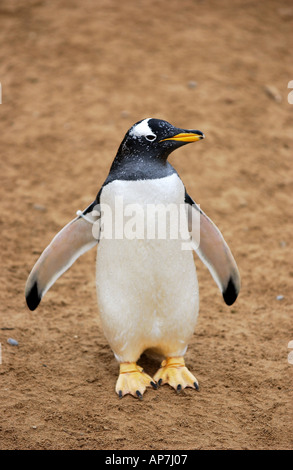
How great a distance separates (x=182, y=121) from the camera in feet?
20.7

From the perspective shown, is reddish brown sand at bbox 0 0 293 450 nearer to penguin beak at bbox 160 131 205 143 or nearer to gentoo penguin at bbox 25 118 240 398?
gentoo penguin at bbox 25 118 240 398

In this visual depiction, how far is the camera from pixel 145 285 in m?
2.95

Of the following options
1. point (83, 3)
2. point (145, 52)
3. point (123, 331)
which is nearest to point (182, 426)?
point (123, 331)

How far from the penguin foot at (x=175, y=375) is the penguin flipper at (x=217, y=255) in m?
0.43

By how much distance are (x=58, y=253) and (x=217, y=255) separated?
84 centimetres

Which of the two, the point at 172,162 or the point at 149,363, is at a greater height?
the point at 172,162

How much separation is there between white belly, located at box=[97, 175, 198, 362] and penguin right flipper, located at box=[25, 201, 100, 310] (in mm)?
174

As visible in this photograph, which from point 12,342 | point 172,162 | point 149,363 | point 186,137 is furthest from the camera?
point 172,162

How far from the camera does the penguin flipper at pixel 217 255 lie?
3.18 m

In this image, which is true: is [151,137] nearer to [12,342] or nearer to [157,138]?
[157,138]

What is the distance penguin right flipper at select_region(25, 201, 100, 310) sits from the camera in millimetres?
3139

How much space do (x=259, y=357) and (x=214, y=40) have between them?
5222 millimetres

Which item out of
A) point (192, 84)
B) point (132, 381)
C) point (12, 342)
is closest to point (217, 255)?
point (132, 381)

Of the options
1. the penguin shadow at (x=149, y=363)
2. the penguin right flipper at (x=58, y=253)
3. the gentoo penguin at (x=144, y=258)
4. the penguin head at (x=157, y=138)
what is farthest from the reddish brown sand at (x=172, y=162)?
the penguin head at (x=157, y=138)
